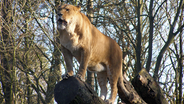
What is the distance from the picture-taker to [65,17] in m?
3.67

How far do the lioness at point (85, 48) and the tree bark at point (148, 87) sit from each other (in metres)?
0.41

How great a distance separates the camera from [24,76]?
1118cm

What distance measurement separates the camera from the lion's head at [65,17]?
365cm

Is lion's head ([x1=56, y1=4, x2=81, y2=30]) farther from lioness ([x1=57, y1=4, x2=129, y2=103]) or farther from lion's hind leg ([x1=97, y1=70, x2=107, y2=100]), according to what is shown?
lion's hind leg ([x1=97, y1=70, x2=107, y2=100])

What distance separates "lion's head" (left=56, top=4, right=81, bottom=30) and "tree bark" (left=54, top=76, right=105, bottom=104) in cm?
91

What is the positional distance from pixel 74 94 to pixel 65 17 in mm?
1241

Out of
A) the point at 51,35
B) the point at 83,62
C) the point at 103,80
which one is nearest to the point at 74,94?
the point at 83,62

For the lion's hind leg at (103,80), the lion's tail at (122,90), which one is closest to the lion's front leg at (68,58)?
the lion's hind leg at (103,80)

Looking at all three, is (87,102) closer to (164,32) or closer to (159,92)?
(159,92)

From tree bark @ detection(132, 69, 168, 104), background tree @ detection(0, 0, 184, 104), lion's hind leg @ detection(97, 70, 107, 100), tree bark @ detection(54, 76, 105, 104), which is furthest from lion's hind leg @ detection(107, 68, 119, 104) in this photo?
background tree @ detection(0, 0, 184, 104)

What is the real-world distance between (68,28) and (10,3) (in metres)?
5.88

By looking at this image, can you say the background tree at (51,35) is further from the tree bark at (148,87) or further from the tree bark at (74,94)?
the tree bark at (74,94)

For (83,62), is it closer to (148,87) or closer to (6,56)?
(148,87)

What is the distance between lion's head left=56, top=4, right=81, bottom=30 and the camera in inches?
144
